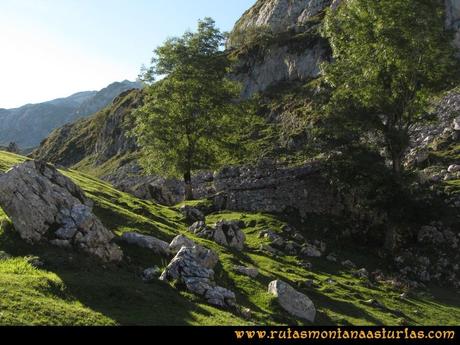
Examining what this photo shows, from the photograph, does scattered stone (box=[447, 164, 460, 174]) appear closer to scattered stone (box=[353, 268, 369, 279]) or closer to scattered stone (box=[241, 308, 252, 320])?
scattered stone (box=[353, 268, 369, 279])

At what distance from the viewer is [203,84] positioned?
53656mm

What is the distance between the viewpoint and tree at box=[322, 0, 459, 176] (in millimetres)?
40781

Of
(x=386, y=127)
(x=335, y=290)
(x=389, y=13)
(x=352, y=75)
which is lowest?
(x=335, y=290)

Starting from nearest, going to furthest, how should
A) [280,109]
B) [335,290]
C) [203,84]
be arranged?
[335,290], [203,84], [280,109]

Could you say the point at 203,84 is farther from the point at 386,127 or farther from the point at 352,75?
the point at 386,127

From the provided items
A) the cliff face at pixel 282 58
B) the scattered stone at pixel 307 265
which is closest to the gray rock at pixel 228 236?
the scattered stone at pixel 307 265

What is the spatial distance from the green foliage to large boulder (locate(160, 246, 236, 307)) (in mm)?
30225

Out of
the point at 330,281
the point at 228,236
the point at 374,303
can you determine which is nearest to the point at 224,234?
the point at 228,236

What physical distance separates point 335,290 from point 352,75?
22.0 m

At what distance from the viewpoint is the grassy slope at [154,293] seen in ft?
54.5

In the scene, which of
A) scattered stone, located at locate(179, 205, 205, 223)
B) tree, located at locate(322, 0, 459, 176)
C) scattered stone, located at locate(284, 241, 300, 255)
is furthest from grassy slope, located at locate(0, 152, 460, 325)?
tree, located at locate(322, 0, 459, 176)

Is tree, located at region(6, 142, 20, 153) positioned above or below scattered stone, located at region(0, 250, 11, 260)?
above
